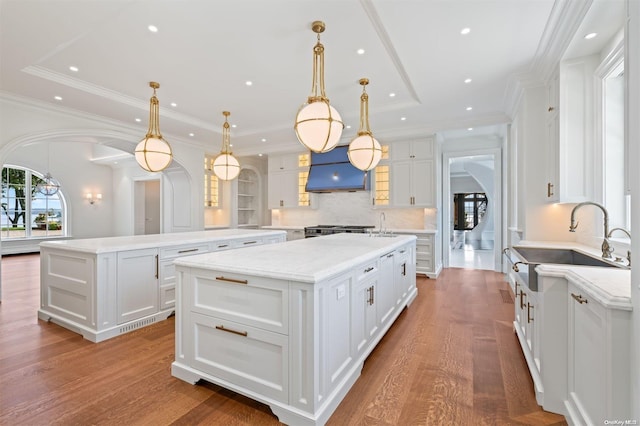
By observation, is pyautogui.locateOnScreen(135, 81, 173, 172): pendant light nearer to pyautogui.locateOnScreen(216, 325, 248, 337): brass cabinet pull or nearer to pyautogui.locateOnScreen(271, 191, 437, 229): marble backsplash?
pyautogui.locateOnScreen(216, 325, 248, 337): brass cabinet pull

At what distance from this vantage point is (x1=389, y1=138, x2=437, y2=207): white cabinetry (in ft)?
19.4

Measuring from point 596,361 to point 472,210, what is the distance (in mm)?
14326

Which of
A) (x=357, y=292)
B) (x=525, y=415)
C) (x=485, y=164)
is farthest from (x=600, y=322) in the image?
(x=485, y=164)

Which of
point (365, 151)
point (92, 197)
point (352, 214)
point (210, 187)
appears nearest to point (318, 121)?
point (365, 151)

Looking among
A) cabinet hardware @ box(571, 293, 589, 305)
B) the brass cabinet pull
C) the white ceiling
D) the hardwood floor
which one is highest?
the white ceiling

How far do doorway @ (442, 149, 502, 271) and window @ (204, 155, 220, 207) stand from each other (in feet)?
18.9

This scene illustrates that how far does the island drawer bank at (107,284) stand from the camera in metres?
2.90

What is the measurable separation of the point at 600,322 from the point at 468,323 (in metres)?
2.16

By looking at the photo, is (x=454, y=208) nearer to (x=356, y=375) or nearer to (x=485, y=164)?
(x=485, y=164)

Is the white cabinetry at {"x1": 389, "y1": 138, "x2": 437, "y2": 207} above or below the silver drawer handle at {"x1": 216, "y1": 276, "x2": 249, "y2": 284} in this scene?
above

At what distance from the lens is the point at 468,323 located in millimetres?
3320

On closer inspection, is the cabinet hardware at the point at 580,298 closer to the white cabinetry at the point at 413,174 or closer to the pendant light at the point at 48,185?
the white cabinetry at the point at 413,174

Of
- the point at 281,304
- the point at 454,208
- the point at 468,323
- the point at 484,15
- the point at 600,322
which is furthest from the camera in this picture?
the point at 454,208

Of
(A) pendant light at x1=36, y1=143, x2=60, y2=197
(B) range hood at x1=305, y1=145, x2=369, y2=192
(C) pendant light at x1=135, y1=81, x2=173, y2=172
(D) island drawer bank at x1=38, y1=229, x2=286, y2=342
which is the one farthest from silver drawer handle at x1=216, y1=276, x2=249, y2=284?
(A) pendant light at x1=36, y1=143, x2=60, y2=197
